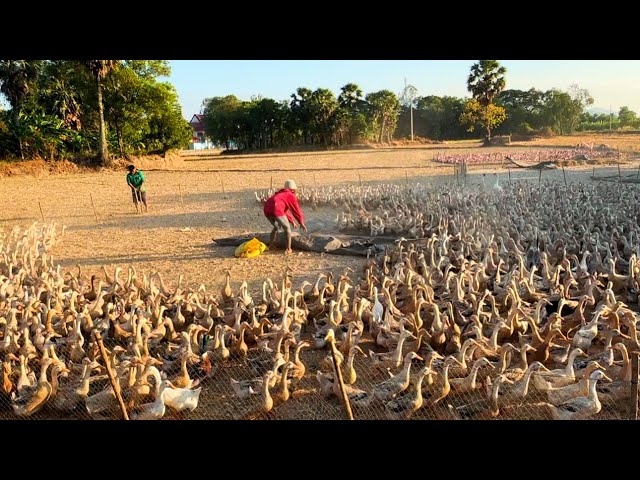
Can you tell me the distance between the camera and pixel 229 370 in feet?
18.8

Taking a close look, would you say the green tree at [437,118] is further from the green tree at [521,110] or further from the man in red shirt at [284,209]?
the man in red shirt at [284,209]

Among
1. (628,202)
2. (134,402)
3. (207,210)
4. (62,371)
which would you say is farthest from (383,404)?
(207,210)

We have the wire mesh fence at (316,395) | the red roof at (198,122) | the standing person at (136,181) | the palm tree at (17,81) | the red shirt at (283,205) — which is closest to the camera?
the wire mesh fence at (316,395)

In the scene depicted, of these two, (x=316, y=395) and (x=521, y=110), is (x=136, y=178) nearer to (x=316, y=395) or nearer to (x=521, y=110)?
(x=316, y=395)

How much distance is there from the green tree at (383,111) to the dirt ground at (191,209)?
1018 centimetres

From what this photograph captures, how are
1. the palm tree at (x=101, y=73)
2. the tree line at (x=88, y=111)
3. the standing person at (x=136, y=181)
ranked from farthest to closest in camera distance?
1. the tree line at (x=88, y=111)
2. the palm tree at (x=101, y=73)
3. the standing person at (x=136, y=181)

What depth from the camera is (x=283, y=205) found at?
1036 centimetres

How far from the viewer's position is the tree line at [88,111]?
92.5 feet

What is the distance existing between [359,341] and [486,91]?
35407mm

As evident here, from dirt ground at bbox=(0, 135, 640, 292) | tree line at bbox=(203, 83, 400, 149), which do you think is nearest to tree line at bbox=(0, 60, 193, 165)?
dirt ground at bbox=(0, 135, 640, 292)

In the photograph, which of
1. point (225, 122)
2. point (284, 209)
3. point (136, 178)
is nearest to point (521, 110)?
point (225, 122)

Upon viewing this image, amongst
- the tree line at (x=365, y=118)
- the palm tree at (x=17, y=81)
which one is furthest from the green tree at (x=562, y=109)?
the palm tree at (x=17, y=81)

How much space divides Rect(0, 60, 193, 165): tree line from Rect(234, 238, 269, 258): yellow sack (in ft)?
69.8

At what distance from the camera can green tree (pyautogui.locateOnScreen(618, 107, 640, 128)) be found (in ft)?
157
